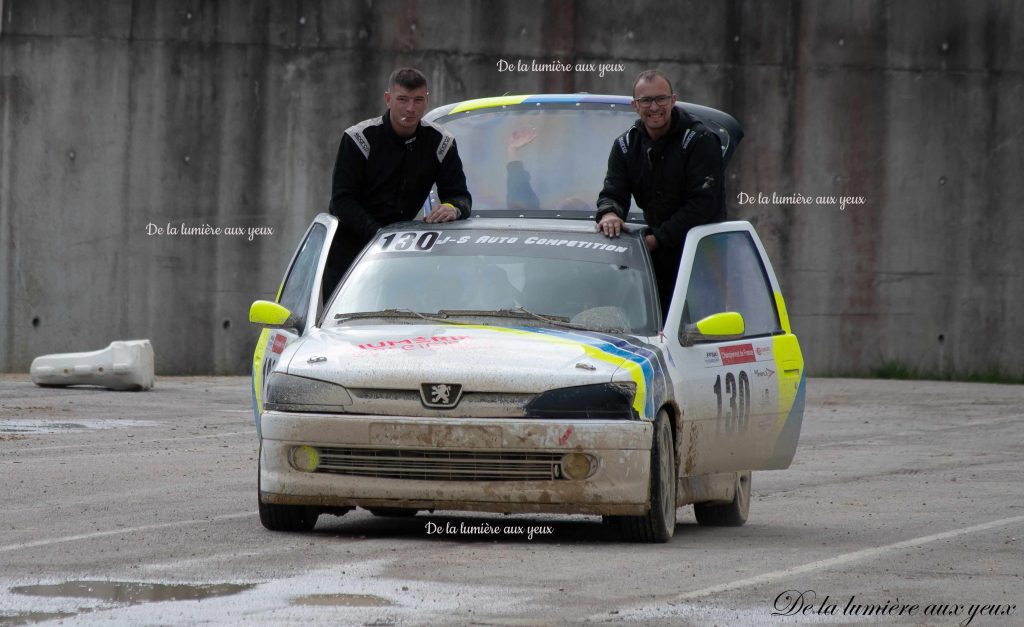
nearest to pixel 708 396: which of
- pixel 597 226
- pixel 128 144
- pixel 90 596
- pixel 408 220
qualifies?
pixel 597 226

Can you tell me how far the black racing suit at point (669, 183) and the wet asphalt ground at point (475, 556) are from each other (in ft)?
4.69

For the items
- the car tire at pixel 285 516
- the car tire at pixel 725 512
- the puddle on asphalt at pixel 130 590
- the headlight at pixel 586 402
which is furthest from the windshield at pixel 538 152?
the puddle on asphalt at pixel 130 590

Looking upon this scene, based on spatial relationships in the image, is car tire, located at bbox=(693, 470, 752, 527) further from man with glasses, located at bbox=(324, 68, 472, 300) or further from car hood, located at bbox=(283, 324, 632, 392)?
man with glasses, located at bbox=(324, 68, 472, 300)

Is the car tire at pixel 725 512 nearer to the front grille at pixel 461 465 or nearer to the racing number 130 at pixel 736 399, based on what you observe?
the racing number 130 at pixel 736 399

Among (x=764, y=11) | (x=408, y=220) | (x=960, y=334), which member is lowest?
(x=960, y=334)

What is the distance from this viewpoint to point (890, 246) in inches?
998

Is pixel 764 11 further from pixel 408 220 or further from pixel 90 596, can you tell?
pixel 90 596

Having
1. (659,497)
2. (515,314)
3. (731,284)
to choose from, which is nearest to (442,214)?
(515,314)

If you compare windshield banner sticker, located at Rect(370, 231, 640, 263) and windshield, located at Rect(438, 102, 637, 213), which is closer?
windshield banner sticker, located at Rect(370, 231, 640, 263)

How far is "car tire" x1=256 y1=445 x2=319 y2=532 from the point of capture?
8.59m

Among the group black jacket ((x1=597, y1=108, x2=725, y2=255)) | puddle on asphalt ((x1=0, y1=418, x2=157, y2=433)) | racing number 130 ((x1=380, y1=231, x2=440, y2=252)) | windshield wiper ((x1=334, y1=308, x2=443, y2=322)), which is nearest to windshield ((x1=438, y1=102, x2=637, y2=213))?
black jacket ((x1=597, y1=108, x2=725, y2=255))

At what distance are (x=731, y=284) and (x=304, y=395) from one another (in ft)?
8.52

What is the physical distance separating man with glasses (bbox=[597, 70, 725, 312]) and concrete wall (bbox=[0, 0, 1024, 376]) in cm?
1466

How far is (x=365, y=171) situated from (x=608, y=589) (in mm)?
3897
